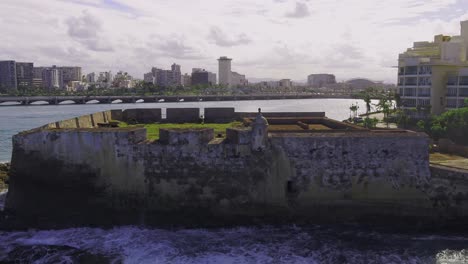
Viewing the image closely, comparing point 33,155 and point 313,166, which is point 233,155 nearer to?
point 313,166

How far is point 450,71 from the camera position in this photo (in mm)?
46531

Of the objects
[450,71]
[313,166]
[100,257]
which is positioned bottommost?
[100,257]

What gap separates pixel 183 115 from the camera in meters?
25.2

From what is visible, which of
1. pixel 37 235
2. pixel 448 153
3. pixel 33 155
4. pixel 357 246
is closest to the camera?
pixel 357 246

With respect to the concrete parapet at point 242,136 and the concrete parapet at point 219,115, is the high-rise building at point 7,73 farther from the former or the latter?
the concrete parapet at point 242,136

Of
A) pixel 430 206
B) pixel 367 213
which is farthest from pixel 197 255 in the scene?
pixel 430 206

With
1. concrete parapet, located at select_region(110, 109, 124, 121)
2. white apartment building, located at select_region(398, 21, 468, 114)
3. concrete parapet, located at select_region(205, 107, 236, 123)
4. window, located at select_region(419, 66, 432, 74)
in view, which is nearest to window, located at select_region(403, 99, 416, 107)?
white apartment building, located at select_region(398, 21, 468, 114)

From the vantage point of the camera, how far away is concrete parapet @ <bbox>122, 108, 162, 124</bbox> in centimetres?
2538

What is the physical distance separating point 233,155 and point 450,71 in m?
38.5

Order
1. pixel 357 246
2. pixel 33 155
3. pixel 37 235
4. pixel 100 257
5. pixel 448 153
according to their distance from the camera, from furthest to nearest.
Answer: pixel 448 153
pixel 33 155
pixel 37 235
pixel 357 246
pixel 100 257

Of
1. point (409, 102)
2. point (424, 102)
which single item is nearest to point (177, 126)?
point (424, 102)

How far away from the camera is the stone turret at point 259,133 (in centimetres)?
1562

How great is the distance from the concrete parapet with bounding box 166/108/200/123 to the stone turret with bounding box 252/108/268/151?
9670mm

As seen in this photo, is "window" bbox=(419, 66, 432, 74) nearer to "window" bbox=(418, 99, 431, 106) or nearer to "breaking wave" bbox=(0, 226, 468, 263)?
"window" bbox=(418, 99, 431, 106)
